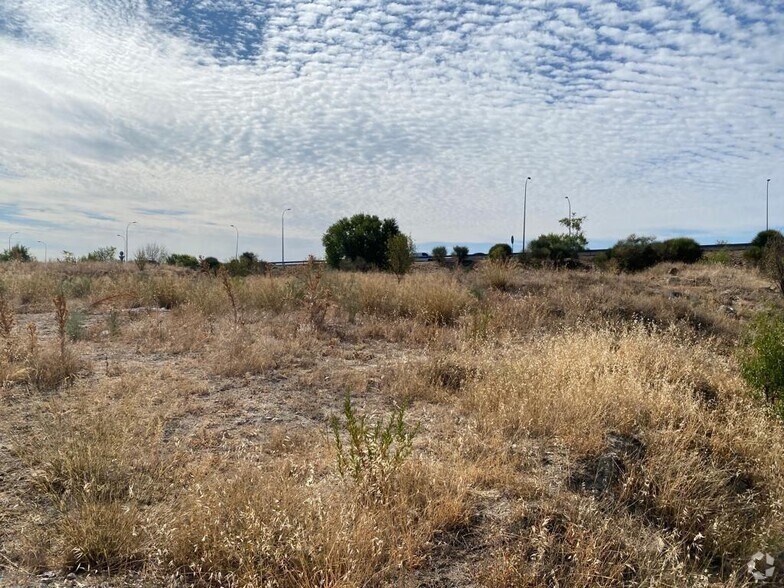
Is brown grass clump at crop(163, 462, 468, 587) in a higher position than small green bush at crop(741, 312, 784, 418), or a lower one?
lower

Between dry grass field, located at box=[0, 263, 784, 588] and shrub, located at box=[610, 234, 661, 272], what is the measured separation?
24.3 metres

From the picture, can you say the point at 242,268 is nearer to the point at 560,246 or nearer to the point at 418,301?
the point at 418,301

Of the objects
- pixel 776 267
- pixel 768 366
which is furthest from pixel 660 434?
pixel 776 267

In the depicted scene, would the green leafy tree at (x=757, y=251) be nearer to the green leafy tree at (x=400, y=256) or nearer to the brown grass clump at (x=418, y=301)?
the green leafy tree at (x=400, y=256)

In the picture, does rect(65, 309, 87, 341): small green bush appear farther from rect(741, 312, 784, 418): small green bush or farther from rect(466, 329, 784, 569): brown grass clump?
rect(741, 312, 784, 418): small green bush

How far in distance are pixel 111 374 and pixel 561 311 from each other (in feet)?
26.2

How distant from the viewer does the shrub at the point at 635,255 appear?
97.0ft

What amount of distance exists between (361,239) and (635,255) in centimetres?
2023

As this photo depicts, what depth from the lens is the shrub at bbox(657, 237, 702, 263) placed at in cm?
3159

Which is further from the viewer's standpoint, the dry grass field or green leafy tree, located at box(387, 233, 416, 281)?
green leafy tree, located at box(387, 233, 416, 281)

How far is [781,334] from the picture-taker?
513 centimetres

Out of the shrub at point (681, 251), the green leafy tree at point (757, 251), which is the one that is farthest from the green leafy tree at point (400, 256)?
the shrub at point (681, 251)

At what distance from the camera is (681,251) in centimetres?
3189

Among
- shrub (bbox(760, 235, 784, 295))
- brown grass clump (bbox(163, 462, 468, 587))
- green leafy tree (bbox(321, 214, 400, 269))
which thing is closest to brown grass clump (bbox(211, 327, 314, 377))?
brown grass clump (bbox(163, 462, 468, 587))
